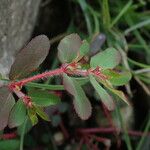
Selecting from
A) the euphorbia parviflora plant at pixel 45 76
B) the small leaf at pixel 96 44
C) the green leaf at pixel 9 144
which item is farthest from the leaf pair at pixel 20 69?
the small leaf at pixel 96 44

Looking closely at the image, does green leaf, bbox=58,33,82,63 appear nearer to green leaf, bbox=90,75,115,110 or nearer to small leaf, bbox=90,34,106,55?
green leaf, bbox=90,75,115,110

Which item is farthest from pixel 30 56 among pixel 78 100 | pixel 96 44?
pixel 96 44

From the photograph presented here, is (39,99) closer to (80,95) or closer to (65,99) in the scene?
(80,95)

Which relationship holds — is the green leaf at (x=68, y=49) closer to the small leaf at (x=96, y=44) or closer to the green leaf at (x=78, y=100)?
the green leaf at (x=78, y=100)

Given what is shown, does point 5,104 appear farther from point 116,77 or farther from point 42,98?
point 116,77

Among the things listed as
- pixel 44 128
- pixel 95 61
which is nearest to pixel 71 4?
pixel 44 128

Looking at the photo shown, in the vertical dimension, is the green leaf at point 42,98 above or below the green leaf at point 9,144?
above
